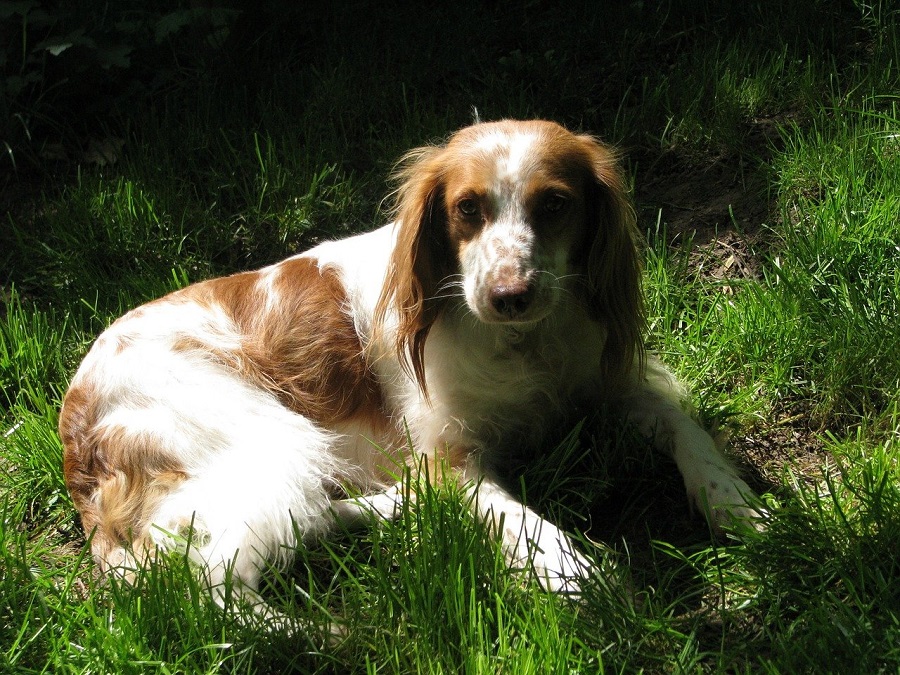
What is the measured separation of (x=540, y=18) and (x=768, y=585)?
401 cm

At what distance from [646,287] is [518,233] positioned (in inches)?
45.5

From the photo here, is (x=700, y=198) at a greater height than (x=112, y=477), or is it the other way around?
(x=700, y=198)

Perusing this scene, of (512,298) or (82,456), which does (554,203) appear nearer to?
(512,298)

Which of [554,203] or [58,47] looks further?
[58,47]

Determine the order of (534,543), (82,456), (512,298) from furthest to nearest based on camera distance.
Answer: (82,456) → (512,298) → (534,543)

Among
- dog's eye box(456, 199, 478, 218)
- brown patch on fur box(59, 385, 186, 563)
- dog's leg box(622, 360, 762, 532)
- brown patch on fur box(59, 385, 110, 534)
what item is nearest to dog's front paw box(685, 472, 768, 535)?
dog's leg box(622, 360, 762, 532)

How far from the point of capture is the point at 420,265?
3.10m

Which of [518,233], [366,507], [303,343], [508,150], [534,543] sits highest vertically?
[508,150]

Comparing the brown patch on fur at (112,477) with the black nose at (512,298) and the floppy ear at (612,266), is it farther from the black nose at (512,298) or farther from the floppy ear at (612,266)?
the floppy ear at (612,266)

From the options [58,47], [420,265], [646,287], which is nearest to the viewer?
[420,265]

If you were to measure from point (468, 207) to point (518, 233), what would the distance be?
0.21m

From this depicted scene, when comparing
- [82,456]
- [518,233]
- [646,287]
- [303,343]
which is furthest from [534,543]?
[646,287]

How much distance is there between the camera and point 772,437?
3264 millimetres

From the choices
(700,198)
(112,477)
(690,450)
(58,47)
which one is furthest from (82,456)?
(58,47)
